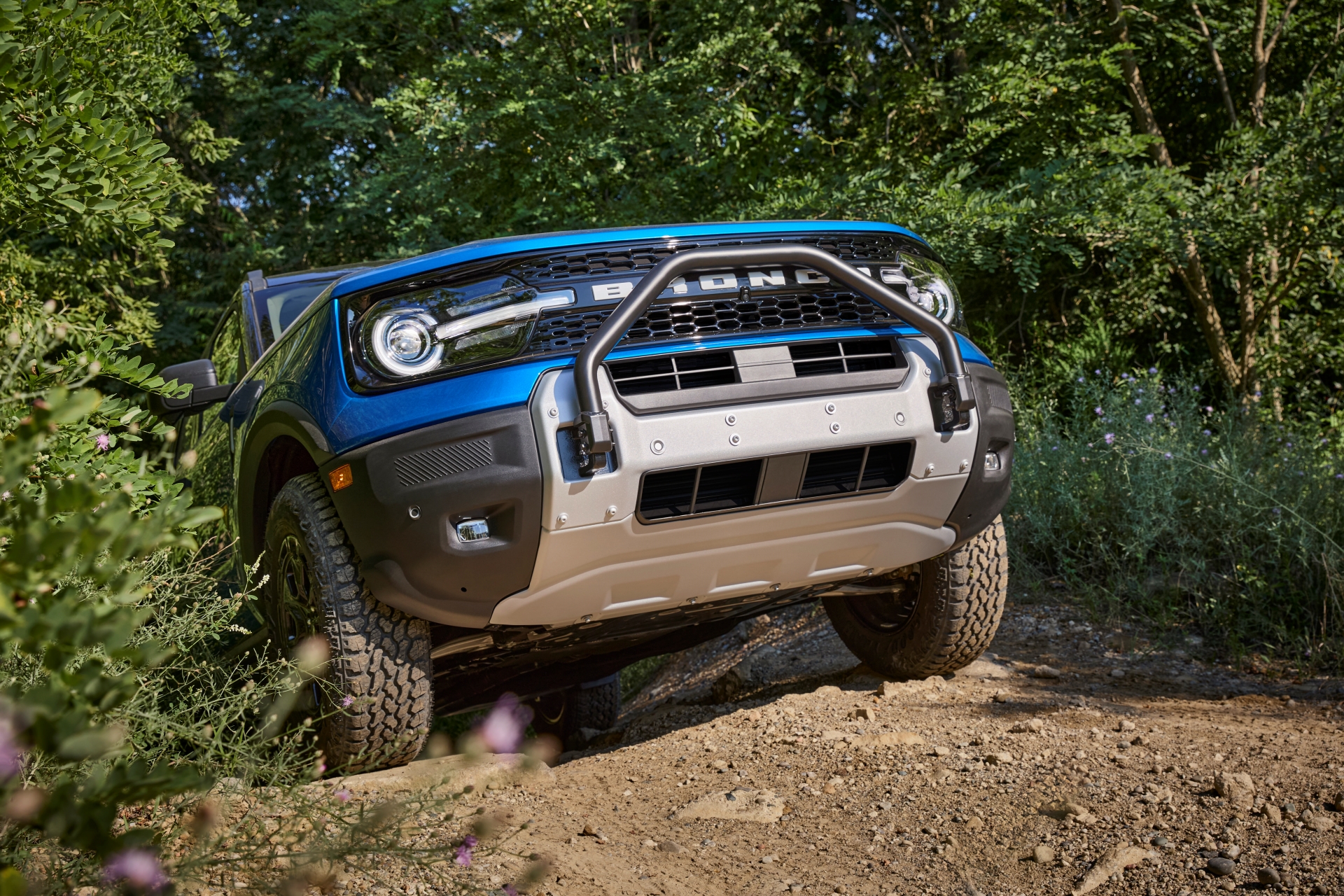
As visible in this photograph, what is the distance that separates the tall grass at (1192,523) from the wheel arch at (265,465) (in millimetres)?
3223

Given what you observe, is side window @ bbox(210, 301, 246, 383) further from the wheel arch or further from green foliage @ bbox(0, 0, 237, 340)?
the wheel arch

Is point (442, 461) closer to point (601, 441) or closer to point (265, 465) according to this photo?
point (601, 441)

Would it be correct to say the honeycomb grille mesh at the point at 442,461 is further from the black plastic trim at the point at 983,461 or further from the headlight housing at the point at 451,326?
the black plastic trim at the point at 983,461

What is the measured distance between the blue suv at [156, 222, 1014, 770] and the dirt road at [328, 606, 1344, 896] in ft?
1.51

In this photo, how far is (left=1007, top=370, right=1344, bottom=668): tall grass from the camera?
4102mm

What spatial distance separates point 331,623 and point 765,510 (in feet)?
3.47

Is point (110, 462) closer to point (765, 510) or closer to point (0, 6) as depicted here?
point (0, 6)

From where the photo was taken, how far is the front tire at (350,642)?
2549 millimetres

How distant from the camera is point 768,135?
789cm

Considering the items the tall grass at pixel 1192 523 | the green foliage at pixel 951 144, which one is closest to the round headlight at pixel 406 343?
the tall grass at pixel 1192 523

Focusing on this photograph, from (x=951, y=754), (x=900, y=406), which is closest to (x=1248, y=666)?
(x=951, y=754)

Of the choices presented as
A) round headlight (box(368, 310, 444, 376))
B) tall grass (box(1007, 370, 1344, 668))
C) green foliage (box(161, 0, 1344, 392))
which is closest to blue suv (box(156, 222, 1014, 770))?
round headlight (box(368, 310, 444, 376))

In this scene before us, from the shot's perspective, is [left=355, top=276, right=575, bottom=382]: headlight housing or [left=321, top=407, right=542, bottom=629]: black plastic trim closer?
[left=321, top=407, right=542, bottom=629]: black plastic trim

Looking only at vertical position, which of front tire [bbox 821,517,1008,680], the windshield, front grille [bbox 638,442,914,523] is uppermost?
the windshield
